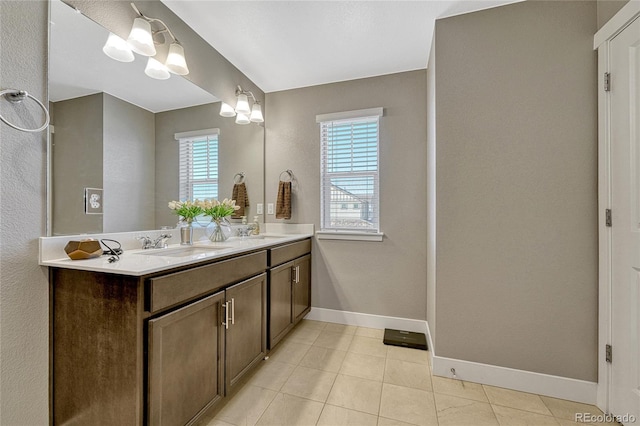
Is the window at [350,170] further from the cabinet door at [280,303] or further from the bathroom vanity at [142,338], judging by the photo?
the bathroom vanity at [142,338]

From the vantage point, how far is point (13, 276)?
3.70 feet

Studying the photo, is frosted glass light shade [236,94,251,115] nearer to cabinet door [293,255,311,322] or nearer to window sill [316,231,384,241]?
window sill [316,231,384,241]

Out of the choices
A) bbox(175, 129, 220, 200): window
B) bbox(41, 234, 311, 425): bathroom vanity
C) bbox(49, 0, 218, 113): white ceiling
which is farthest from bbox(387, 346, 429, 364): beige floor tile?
bbox(49, 0, 218, 113): white ceiling

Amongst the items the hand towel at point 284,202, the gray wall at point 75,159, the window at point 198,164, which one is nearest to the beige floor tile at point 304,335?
the hand towel at point 284,202

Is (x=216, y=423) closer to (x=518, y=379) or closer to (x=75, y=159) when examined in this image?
(x=75, y=159)

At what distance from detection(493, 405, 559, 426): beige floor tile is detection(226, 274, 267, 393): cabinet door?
4.90ft

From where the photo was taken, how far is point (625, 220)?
1393 millimetres

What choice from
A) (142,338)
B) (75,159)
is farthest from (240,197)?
(142,338)

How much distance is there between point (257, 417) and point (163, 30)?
8.01 feet

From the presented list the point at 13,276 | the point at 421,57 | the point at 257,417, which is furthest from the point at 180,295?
the point at 421,57

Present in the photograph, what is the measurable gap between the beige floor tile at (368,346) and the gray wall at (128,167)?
6.16ft

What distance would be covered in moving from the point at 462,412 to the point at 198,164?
8.29 ft

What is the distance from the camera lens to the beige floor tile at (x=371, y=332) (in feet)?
8.06

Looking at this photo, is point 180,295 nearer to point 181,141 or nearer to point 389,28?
point 181,141
